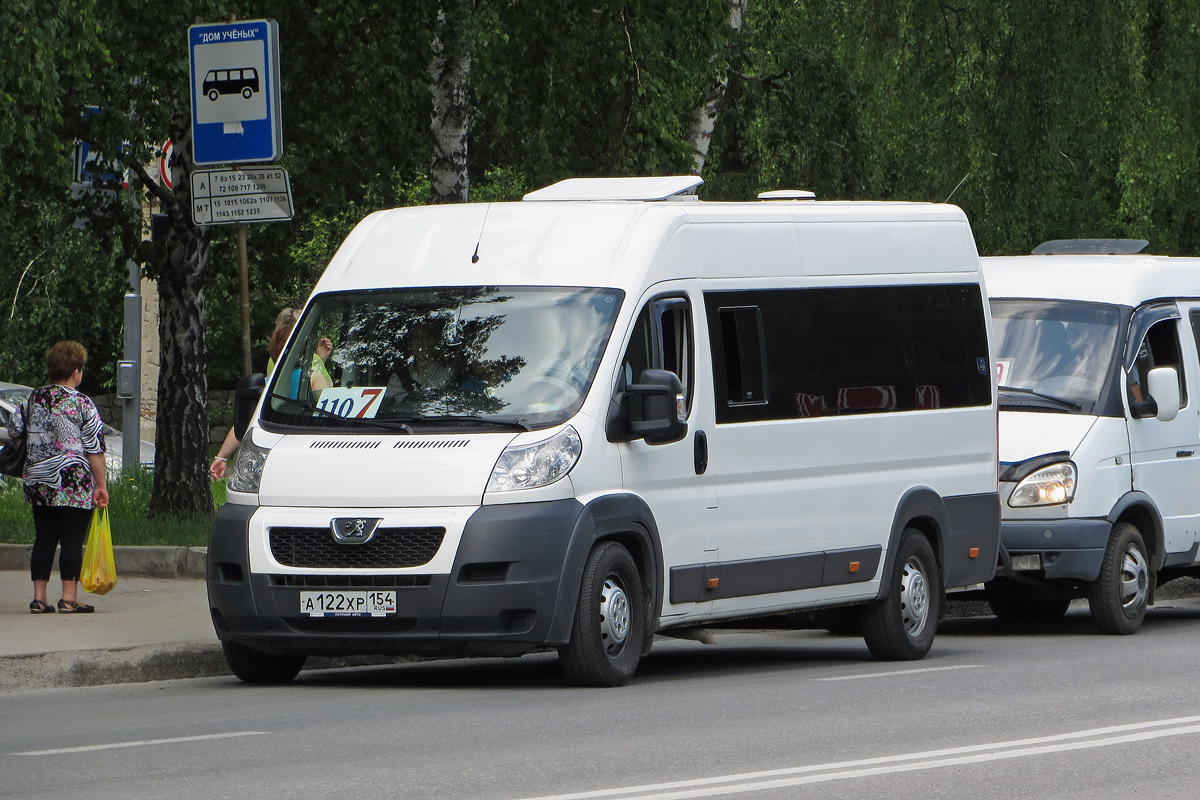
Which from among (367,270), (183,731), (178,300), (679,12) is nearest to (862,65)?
(679,12)

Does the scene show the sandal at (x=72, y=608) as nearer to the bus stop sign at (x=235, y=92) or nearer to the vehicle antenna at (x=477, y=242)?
the bus stop sign at (x=235, y=92)

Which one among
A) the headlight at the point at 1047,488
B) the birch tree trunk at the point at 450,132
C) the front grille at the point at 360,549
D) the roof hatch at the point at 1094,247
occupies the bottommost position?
the front grille at the point at 360,549

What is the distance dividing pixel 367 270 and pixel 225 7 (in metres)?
5.13

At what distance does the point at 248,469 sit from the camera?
10516 millimetres

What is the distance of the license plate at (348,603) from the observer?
10031mm

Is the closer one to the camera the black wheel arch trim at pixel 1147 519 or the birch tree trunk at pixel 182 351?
the black wheel arch trim at pixel 1147 519

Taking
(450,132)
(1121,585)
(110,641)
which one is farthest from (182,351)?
(1121,585)

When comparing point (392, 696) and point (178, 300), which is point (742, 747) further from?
point (178, 300)

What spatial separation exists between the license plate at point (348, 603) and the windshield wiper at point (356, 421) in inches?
32.3

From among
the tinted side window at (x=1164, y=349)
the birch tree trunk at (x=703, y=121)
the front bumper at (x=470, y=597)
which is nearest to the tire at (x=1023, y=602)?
the tinted side window at (x=1164, y=349)

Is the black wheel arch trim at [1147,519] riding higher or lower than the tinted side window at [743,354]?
lower

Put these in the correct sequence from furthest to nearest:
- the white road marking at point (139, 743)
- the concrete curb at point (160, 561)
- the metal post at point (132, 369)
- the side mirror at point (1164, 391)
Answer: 1. the metal post at point (132, 369)
2. the concrete curb at point (160, 561)
3. the side mirror at point (1164, 391)
4. the white road marking at point (139, 743)

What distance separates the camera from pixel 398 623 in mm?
10062

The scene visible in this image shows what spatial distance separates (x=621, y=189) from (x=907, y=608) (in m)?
2.92
